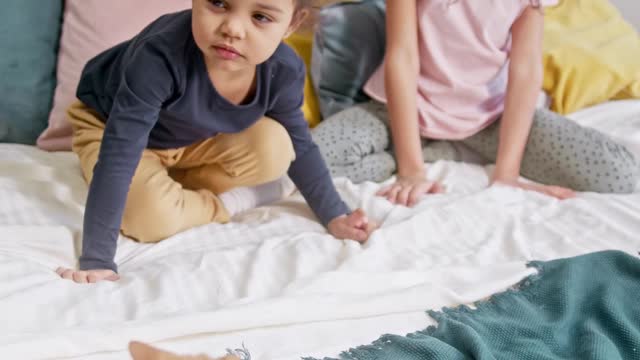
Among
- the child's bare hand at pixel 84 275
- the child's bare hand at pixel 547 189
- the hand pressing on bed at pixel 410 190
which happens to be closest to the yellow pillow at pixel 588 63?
the child's bare hand at pixel 547 189

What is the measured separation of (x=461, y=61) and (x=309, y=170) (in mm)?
443

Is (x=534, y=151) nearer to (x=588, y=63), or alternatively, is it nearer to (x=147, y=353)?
(x=588, y=63)

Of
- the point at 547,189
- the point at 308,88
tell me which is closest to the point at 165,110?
→ the point at 308,88

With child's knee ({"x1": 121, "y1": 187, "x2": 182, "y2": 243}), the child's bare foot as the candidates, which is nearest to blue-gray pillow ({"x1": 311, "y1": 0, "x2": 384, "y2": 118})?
child's knee ({"x1": 121, "y1": 187, "x2": 182, "y2": 243})

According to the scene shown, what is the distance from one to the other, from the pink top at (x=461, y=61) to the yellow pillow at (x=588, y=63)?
0.52ft

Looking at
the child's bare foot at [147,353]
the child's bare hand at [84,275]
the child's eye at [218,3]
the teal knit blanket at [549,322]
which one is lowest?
the child's bare hand at [84,275]

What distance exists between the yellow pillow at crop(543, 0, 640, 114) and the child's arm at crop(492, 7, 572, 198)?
15 cm

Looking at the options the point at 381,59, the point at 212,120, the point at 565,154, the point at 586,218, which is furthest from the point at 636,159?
the point at 212,120

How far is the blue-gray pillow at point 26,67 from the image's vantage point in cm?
136

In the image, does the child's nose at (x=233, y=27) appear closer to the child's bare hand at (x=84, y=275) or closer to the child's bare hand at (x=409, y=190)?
the child's bare hand at (x=84, y=275)

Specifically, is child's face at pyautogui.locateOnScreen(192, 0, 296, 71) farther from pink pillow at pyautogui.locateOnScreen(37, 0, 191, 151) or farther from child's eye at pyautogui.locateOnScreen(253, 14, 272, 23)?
pink pillow at pyautogui.locateOnScreen(37, 0, 191, 151)

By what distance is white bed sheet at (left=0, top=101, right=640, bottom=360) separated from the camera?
0.79 meters

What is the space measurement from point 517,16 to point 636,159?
337 millimetres

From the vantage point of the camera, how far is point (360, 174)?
1355 mm
